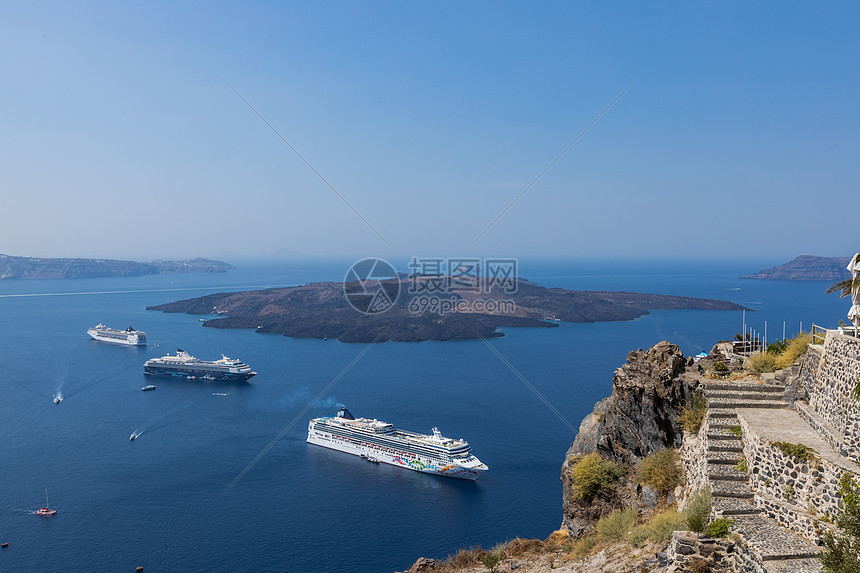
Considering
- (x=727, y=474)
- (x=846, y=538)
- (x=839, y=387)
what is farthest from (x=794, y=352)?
(x=846, y=538)

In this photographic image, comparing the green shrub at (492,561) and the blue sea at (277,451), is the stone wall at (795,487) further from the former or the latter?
the blue sea at (277,451)

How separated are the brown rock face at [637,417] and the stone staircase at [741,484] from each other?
78 cm

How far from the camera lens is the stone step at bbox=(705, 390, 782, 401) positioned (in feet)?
34.6

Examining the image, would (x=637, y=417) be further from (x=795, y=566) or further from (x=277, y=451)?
(x=277, y=451)

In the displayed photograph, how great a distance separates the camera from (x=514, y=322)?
299ft

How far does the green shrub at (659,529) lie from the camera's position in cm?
882

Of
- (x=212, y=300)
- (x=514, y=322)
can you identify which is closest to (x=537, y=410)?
(x=514, y=322)

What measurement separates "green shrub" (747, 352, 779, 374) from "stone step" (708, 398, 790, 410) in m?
1.44

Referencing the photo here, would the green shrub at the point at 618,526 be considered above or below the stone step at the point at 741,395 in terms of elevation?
below

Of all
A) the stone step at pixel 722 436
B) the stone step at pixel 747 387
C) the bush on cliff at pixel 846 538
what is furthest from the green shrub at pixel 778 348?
the bush on cliff at pixel 846 538

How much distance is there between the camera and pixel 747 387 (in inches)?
424

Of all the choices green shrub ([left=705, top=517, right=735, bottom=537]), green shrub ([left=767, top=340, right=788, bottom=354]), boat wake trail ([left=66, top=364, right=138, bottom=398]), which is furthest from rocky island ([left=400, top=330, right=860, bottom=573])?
boat wake trail ([left=66, top=364, right=138, bottom=398])

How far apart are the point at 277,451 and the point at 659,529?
3091 cm

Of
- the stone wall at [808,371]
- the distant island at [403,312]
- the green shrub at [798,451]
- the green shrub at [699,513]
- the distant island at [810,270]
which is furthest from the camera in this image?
the distant island at [810,270]
